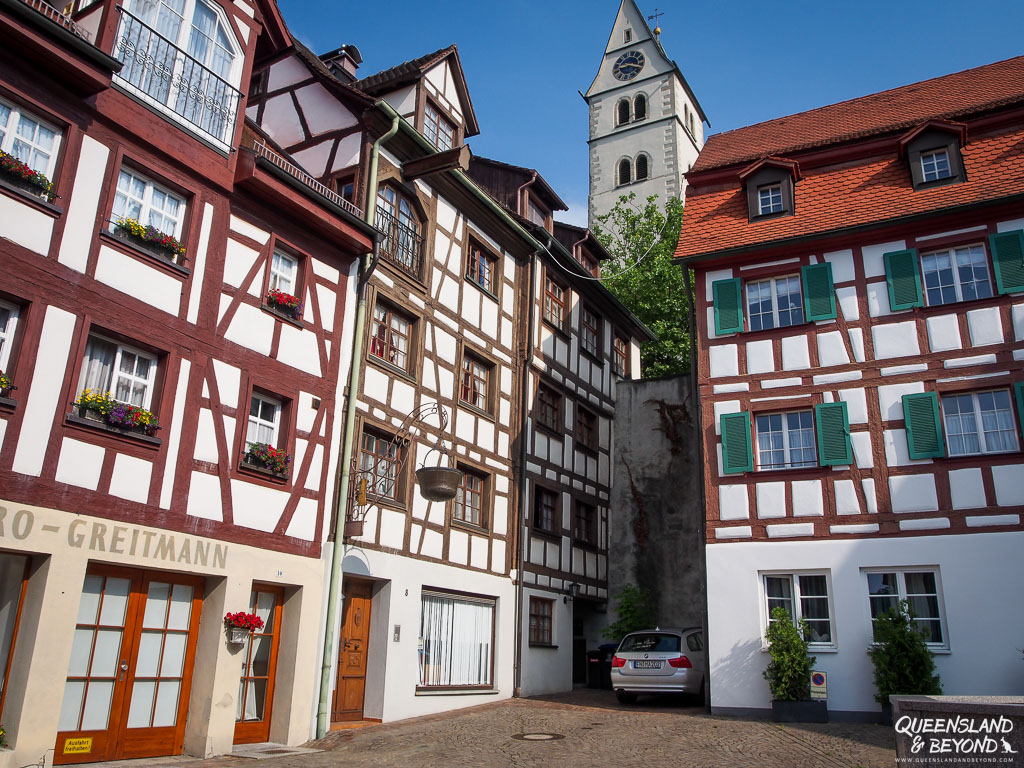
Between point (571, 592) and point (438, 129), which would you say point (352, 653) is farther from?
point (438, 129)

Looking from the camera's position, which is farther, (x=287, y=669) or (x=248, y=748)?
(x=287, y=669)

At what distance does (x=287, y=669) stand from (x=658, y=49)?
5916 centimetres

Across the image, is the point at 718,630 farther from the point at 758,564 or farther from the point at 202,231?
the point at 202,231

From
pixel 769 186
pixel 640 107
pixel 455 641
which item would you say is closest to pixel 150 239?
pixel 455 641

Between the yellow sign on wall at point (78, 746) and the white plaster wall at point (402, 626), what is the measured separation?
4.71 m

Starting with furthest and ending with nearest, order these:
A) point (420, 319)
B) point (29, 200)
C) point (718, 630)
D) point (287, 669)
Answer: point (420, 319), point (718, 630), point (287, 669), point (29, 200)

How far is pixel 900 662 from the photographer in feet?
44.5

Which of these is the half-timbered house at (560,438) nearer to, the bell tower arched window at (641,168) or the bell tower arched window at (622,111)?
the bell tower arched window at (641,168)

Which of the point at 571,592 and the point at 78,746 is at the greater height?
the point at 571,592

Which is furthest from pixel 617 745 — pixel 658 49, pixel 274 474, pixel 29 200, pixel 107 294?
pixel 658 49

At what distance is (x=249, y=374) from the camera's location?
1288 cm

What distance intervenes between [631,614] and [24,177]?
16183mm

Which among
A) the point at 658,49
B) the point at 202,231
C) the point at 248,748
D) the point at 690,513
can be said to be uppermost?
the point at 658,49

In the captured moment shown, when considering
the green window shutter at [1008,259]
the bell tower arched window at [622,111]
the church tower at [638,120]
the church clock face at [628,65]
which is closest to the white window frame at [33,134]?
the green window shutter at [1008,259]
